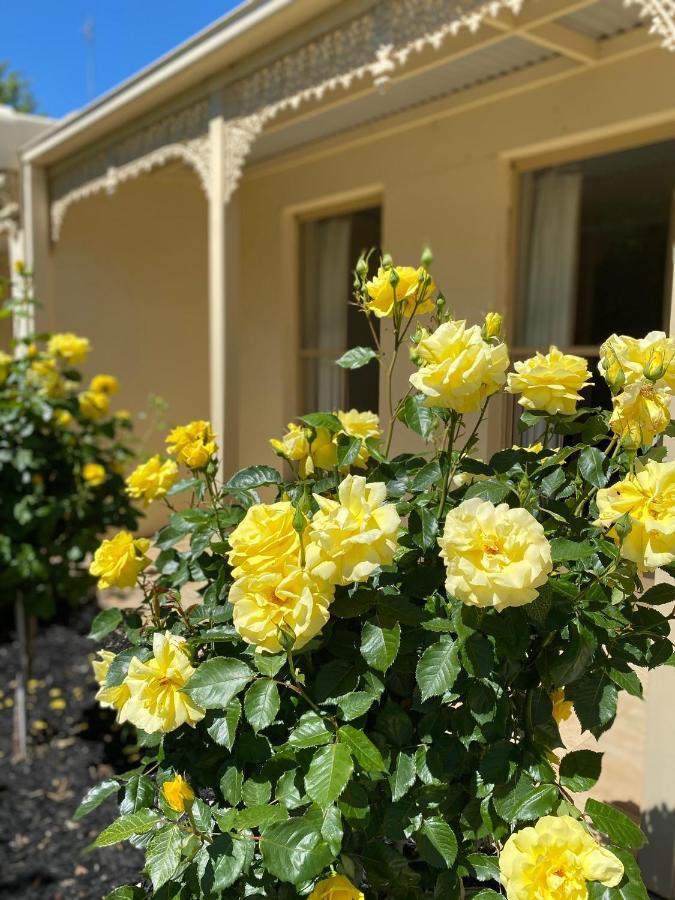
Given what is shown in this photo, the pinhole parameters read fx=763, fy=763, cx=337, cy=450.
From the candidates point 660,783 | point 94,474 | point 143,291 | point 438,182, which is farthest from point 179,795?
point 143,291

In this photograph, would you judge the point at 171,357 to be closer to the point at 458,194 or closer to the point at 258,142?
the point at 258,142

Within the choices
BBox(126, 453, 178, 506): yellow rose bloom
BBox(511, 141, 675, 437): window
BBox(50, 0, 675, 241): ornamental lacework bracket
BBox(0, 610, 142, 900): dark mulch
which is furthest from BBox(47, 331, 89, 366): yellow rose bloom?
BBox(511, 141, 675, 437): window

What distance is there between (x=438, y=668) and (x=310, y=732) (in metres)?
0.18

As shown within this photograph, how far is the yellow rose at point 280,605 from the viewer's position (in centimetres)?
88

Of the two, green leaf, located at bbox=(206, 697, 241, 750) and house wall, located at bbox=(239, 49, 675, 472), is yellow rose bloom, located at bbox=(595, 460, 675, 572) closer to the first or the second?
green leaf, located at bbox=(206, 697, 241, 750)

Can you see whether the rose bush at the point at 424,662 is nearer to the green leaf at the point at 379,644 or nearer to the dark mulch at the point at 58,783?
the green leaf at the point at 379,644

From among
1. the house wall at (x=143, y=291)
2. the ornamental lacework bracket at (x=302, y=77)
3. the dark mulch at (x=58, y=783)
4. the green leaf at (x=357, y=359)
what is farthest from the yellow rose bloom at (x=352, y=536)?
the house wall at (x=143, y=291)

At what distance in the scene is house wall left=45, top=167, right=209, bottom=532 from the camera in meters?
Result: 5.46

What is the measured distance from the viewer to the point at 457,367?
93cm

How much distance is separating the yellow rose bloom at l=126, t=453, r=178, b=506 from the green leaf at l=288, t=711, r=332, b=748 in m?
0.56

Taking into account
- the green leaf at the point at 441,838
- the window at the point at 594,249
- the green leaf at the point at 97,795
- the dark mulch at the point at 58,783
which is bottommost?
the dark mulch at the point at 58,783

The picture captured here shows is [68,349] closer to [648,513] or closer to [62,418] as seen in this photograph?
[62,418]

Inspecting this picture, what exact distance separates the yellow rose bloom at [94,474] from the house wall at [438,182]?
0.57 meters

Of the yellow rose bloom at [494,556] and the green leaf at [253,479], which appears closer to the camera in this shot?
the yellow rose bloom at [494,556]
